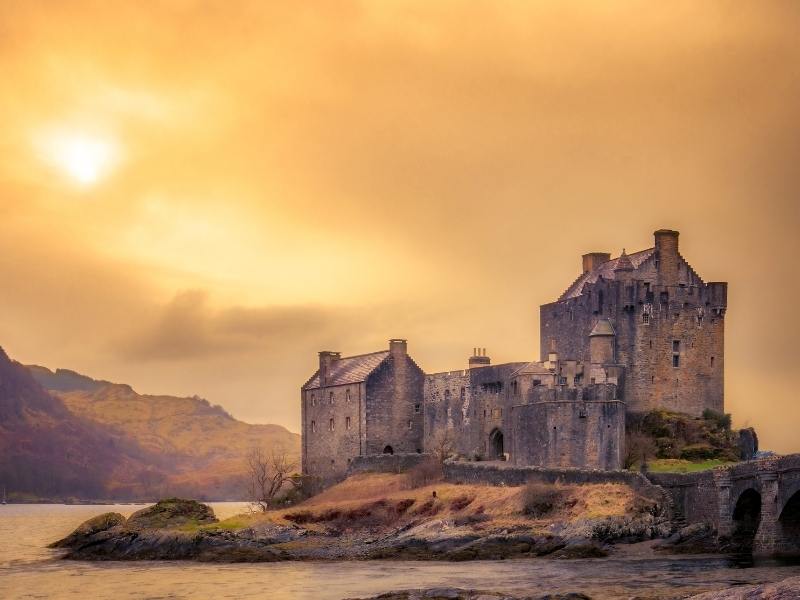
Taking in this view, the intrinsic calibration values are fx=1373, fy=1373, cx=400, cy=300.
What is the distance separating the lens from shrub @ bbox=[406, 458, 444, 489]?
81250 millimetres

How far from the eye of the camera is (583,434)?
7281 centimetres

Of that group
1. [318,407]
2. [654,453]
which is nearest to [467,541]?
[654,453]

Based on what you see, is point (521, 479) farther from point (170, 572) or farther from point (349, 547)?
point (170, 572)

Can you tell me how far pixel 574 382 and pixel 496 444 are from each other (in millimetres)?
10409

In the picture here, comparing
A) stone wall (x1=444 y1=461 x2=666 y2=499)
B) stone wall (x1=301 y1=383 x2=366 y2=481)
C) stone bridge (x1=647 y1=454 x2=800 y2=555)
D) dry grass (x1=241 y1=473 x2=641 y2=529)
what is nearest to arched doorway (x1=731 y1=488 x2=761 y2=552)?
stone bridge (x1=647 y1=454 x2=800 y2=555)

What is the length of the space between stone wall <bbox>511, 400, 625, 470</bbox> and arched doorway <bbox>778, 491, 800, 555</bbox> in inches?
512

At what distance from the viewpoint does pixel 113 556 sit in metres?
75.3

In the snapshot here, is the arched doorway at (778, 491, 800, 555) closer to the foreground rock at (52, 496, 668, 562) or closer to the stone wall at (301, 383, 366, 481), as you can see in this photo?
the foreground rock at (52, 496, 668, 562)

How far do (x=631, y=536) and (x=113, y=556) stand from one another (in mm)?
28662

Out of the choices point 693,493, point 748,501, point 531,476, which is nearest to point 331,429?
point 531,476

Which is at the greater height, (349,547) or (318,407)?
(318,407)

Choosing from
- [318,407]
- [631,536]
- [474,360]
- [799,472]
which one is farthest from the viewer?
[318,407]

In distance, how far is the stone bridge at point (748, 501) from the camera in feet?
197

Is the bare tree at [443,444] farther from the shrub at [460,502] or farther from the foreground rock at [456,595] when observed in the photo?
the foreground rock at [456,595]
